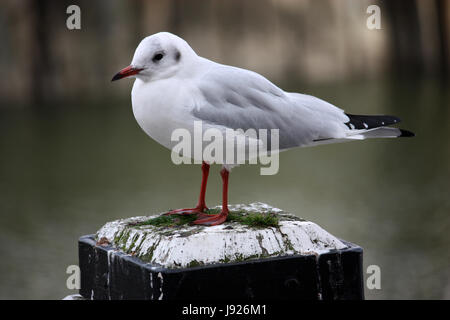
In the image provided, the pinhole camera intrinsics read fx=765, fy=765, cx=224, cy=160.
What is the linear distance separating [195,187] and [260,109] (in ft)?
17.9

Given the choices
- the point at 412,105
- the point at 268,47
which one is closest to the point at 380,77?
the point at 412,105

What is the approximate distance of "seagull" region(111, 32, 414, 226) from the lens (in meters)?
2.19

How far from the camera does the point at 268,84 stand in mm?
2369

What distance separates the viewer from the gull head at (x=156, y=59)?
7.19 feet

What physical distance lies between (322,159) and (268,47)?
1.58 m

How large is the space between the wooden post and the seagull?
0.16 m

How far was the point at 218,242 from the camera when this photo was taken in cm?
202

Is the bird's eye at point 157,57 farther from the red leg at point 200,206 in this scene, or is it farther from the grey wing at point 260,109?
the red leg at point 200,206

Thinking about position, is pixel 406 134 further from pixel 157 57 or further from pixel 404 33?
pixel 404 33

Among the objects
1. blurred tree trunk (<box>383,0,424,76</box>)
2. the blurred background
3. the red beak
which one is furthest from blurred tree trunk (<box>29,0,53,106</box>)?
the red beak

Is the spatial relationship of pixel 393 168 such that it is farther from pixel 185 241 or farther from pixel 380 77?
pixel 185 241

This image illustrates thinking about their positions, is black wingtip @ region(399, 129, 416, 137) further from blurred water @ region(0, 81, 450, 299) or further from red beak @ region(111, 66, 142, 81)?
blurred water @ region(0, 81, 450, 299)
